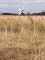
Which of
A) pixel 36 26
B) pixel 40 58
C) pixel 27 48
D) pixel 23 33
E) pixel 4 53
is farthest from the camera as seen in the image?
pixel 36 26

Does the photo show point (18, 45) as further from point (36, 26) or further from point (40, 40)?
point (36, 26)

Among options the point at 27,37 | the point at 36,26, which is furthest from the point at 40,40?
the point at 36,26

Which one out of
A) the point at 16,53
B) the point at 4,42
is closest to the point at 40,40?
the point at 4,42

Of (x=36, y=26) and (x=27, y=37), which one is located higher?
(x=36, y=26)

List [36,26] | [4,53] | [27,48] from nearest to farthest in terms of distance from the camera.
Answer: [4,53] < [27,48] < [36,26]

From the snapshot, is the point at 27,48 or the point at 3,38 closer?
the point at 27,48

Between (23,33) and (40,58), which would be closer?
(40,58)

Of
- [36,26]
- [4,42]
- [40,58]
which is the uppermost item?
[36,26]

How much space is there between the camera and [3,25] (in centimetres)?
1565

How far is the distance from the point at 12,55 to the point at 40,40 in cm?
284

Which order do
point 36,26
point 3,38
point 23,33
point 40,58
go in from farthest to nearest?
point 36,26 → point 23,33 → point 3,38 → point 40,58

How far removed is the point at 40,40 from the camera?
1148 centimetres

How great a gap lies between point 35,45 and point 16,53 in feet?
4.80

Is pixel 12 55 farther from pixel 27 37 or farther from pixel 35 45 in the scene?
pixel 27 37
